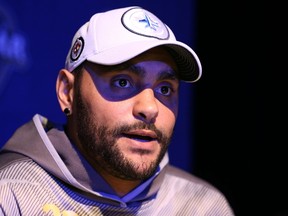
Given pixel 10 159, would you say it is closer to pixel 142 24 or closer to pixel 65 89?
pixel 65 89

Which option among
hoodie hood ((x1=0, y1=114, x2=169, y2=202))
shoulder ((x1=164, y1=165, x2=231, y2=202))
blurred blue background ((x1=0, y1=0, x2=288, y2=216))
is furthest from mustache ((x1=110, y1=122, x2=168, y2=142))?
blurred blue background ((x1=0, y1=0, x2=288, y2=216))

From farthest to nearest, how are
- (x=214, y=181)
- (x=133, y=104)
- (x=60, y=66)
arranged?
(x=214, y=181) < (x=60, y=66) < (x=133, y=104)

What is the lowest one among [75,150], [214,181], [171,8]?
[214,181]

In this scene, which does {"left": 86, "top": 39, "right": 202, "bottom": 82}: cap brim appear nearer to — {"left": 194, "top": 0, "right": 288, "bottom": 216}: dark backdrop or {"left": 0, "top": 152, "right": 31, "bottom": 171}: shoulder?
{"left": 0, "top": 152, "right": 31, "bottom": 171}: shoulder

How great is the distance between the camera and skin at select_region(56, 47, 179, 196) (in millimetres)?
1234

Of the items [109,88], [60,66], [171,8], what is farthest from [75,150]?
[171,8]

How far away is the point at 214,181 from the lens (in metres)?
2.35

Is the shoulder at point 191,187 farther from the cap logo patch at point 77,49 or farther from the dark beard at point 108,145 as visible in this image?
the cap logo patch at point 77,49

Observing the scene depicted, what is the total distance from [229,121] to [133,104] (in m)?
1.13

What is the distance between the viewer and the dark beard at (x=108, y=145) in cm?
124

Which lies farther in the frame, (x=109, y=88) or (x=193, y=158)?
(x=193, y=158)

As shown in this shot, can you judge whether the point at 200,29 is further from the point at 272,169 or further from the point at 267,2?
the point at 272,169

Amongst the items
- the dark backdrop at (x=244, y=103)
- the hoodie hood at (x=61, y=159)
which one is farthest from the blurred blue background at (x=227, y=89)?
the hoodie hood at (x=61, y=159)

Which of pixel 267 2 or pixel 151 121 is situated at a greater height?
pixel 267 2
